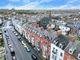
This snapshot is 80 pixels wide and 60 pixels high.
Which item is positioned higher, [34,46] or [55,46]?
[55,46]

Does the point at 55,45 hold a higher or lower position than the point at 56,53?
→ higher

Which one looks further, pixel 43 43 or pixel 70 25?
pixel 70 25

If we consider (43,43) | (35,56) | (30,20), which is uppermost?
(30,20)

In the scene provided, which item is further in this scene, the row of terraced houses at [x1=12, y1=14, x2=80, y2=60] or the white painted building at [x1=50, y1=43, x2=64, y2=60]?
the white painted building at [x1=50, y1=43, x2=64, y2=60]

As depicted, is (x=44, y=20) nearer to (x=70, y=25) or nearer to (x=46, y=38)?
(x=70, y=25)

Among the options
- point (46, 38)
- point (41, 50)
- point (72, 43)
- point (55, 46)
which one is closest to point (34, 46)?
point (41, 50)

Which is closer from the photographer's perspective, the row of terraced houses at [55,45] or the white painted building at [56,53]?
the row of terraced houses at [55,45]

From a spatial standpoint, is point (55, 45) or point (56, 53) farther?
point (55, 45)

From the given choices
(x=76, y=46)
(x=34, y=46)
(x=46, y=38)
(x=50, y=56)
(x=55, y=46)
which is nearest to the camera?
(x=76, y=46)
